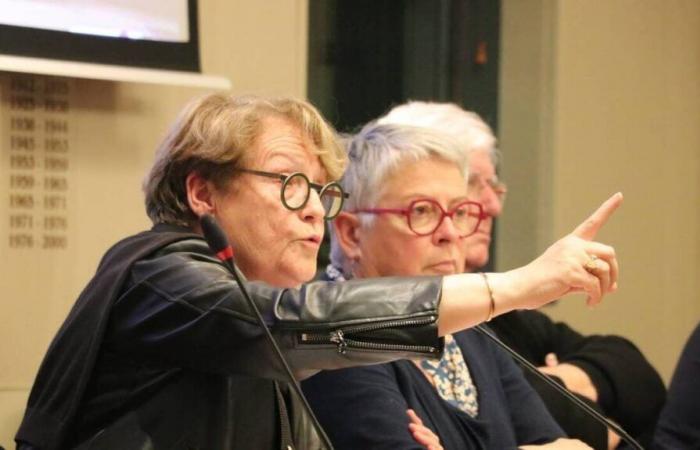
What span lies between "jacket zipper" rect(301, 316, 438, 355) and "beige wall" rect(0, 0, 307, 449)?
1.56 meters

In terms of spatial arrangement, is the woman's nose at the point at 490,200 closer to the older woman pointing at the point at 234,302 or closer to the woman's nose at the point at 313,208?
the older woman pointing at the point at 234,302

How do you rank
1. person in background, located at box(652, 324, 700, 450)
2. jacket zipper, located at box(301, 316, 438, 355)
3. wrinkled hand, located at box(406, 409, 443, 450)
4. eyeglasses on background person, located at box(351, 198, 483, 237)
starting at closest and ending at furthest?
jacket zipper, located at box(301, 316, 438, 355) < wrinkled hand, located at box(406, 409, 443, 450) < eyeglasses on background person, located at box(351, 198, 483, 237) < person in background, located at box(652, 324, 700, 450)

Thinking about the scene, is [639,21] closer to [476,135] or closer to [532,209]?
[532,209]

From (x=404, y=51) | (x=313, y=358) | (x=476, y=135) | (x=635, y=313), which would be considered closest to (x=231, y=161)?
(x=313, y=358)

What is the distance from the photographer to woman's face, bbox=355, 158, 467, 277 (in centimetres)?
248

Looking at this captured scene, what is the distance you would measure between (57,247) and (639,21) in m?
2.66

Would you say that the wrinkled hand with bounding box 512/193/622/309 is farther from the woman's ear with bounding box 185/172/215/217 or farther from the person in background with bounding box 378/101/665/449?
the person in background with bounding box 378/101/665/449

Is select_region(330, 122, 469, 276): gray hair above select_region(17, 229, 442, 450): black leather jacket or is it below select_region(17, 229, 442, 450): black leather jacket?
above

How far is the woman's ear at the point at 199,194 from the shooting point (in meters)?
1.96


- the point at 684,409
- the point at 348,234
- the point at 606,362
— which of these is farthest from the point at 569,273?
the point at 606,362

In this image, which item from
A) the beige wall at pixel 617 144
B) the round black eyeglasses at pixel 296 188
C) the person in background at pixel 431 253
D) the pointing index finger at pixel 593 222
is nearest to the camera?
the pointing index finger at pixel 593 222

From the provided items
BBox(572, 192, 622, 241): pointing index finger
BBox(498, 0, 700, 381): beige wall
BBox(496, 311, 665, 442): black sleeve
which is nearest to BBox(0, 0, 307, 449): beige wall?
BBox(496, 311, 665, 442): black sleeve

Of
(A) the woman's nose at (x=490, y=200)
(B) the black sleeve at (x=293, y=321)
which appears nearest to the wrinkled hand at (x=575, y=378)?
(A) the woman's nose at (x=490, y=200)

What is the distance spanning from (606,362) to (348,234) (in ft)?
3.61
